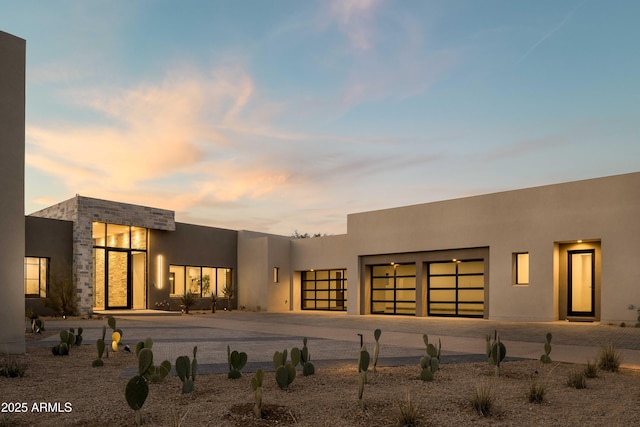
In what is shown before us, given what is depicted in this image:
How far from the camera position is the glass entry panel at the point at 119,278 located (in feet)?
89.9

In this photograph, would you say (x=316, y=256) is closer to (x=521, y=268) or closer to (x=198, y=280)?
(x=198, y=280)

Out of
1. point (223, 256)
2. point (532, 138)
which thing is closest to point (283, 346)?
point (532, 138)

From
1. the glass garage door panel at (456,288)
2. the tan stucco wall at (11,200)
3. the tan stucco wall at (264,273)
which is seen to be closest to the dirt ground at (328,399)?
the tan stucco wall at (11,200)

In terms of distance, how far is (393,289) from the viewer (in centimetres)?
2575

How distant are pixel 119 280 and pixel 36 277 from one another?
4.87 meters

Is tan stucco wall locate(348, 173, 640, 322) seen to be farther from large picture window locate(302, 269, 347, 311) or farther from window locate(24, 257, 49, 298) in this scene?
window locate(24, 257, 49, 298)

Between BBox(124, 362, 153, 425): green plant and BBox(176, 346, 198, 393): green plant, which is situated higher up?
BBox(124, 362, 153, 425): green plant

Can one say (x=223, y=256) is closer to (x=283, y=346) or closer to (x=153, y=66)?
(x=153, y=66)

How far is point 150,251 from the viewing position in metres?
27.6

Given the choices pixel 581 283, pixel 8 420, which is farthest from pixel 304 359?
pixel 581 283

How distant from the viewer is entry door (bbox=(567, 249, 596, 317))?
1867 centimetres

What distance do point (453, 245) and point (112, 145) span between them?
14.4 metres

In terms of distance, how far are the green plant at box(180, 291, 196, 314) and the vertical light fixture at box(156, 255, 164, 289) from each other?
1333 millimetres

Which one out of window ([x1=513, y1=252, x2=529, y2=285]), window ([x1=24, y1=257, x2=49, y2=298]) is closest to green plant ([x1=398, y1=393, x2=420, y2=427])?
window ([x1=513, y1=252, x2=529, y2=285])
